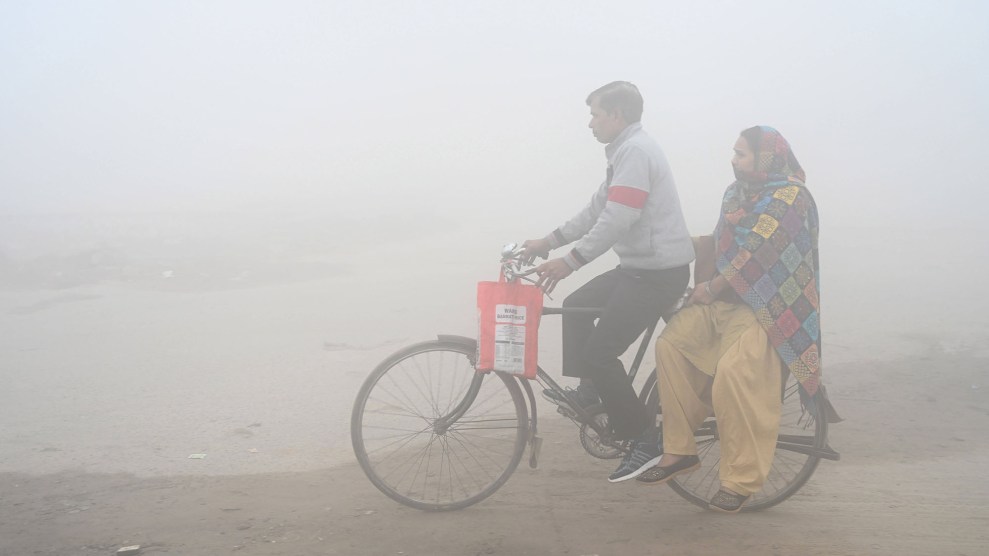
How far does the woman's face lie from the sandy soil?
148cm

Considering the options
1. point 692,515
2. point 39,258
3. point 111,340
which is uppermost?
point 39,258

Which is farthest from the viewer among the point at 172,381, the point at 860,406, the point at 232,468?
the point at 172,381

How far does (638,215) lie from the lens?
3404mm

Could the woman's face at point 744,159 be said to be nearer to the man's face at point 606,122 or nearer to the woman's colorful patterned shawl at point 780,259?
the woman's colorful patterned shawl at point 780,259

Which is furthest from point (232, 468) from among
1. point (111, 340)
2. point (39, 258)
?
point (39, 258)

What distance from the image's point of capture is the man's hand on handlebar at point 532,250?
12.1ft

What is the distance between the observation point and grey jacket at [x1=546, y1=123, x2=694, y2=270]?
3.39 metres

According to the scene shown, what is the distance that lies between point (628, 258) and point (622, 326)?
290 millimetres

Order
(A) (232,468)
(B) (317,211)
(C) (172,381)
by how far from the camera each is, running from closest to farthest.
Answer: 1. (A) (232,468)
2. (C) (172,381)
3. (B) (317,211)

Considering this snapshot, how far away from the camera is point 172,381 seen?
573 centimetres

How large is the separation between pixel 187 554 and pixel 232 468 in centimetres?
109

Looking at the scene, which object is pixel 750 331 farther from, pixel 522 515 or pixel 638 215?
pixel 522 515

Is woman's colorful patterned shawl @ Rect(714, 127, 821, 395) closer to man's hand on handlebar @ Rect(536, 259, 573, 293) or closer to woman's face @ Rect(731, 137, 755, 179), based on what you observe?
woman's face @ Rect(731, 137, 755, 179)

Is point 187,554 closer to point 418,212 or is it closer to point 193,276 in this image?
point 193,276
